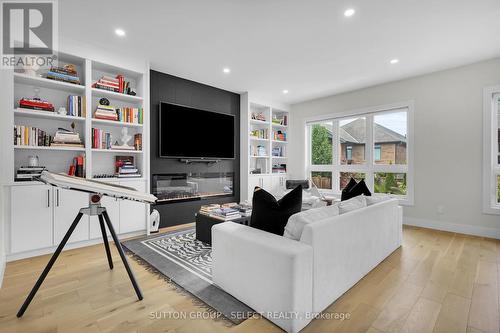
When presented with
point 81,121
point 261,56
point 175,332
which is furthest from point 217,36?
point 175,332

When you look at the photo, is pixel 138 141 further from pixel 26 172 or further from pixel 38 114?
pixel 26 172

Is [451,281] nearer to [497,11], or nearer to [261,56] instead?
[497,11]

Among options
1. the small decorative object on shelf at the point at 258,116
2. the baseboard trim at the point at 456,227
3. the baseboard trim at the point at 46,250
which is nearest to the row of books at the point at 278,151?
the small decorative object on shelf at the point at 258,116

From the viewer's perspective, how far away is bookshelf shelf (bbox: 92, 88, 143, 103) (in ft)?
10.7

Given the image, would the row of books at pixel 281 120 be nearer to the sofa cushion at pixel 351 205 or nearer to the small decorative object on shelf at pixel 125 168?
the small decorative object on shelf at pixel 125 168

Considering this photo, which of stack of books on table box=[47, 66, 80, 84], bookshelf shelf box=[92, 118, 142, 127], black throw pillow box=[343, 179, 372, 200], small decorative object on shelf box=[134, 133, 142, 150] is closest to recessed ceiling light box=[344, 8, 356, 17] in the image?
black throw pillow box=[343, 179, 372, 200]

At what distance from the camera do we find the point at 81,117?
10.2 feet

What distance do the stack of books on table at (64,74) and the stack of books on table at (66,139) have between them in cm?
64

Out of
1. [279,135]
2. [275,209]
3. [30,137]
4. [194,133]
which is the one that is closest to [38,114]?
[30,137]

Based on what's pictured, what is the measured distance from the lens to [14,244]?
2.62m

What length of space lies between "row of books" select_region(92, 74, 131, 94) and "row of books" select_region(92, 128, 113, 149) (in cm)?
61

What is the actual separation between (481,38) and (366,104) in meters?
1.95

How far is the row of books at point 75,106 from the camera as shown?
3078mm

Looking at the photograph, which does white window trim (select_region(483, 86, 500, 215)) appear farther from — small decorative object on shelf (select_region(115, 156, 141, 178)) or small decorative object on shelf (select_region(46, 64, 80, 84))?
small decorative object on shelf (select_region(46, 64, 80, 84))
